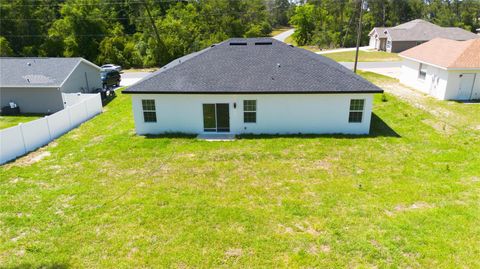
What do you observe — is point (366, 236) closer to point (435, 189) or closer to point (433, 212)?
point (433, 212)

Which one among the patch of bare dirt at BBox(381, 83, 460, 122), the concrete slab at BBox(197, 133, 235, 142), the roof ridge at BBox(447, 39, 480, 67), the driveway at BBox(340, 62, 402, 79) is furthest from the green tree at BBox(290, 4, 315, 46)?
the concrete slab at BBox(197, 133, 235, 142)

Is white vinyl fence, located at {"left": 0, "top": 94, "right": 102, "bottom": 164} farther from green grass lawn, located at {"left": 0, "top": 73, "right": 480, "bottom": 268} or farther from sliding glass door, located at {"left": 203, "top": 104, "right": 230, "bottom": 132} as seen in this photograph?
sliding glass door, located at {"left": 203, "top": 104, "right": 230, "bottom": 132}

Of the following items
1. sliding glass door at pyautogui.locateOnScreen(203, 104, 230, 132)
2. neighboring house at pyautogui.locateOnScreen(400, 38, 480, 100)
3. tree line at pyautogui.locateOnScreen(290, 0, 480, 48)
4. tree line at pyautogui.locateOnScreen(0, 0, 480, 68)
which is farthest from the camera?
tree line at pyautogui.locateOnScreen(290, 0, 480, 48)

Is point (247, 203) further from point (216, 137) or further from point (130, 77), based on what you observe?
point (130, 77)

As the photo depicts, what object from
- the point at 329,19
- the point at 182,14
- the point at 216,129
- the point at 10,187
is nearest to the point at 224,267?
the point at 10,187

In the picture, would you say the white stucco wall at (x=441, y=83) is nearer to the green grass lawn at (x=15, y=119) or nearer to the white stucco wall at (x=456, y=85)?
the white stucco wall at (x=456, y=85)

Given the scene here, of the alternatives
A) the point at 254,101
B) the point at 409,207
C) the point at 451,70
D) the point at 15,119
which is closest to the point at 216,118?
the point at 254,101
